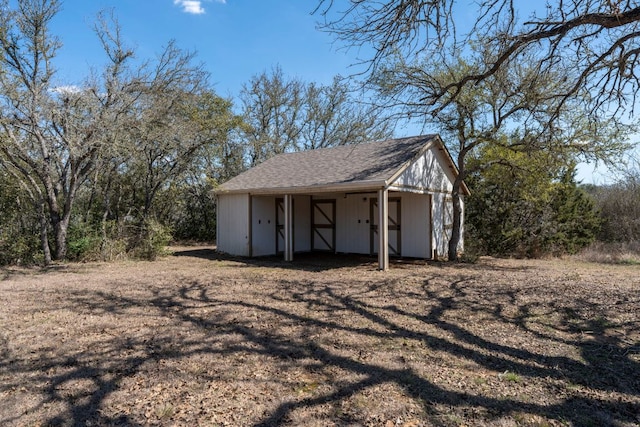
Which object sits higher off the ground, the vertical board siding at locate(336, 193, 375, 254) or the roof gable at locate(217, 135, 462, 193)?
the roof gable at locate(217, 135, 462, 193)

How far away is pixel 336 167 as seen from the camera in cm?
1253

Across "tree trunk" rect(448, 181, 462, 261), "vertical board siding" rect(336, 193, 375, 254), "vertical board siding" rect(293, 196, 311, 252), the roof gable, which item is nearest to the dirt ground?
the roof gable

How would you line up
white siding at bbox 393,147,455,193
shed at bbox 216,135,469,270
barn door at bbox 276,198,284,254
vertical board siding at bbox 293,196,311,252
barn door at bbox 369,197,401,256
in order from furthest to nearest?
vertical board siding at bbox 293,196,311,252 < barn door at bbox 276,198,284,254 < barn door at bbox 369,197,401,256 < shed at bbox 216,135,469,270 < white siding at bbox 393,147,455,193

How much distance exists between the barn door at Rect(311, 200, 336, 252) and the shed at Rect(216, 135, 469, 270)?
0.04 meters

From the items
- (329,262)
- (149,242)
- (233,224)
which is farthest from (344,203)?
(149,242)

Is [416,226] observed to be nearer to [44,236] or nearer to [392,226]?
[392,226]

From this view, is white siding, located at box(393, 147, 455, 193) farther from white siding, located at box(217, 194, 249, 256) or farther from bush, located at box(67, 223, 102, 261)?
bush, located at box(67, 223, 102, 261)

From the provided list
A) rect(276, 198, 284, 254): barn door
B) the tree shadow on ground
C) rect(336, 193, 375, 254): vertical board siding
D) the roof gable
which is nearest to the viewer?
the roof gable

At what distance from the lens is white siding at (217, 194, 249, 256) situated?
1377 cm

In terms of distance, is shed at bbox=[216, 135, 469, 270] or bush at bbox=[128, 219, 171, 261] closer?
shed at bbox=[216, 135, 469, 270]

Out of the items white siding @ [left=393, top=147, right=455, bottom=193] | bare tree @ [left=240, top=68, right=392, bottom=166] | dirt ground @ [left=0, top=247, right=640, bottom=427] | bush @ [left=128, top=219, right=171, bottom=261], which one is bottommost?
dirt ground @ [left=0, top=247, right=640, bottom=427]

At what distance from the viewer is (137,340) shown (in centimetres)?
475

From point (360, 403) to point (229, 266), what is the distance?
8.49 meters

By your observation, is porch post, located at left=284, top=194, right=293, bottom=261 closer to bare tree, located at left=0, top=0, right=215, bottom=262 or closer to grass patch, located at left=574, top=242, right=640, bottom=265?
Result: bare tree, located at left=0, top=0, right=215, bottom=262
